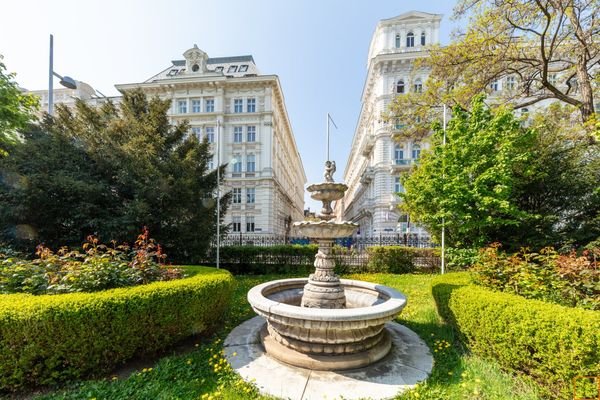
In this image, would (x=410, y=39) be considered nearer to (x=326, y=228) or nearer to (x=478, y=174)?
(x=478, y=174)

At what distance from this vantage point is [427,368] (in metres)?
3.61

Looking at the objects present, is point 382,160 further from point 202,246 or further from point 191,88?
point 191,88

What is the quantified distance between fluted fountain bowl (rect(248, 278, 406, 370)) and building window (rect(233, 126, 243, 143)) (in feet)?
89.5

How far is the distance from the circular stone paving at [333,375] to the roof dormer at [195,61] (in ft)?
106

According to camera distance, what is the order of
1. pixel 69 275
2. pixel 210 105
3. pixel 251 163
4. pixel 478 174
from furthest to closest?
pixel 251 163
pixel 210 105
pixel 478 174
pixel 69 275

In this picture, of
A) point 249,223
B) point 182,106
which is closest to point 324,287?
point 249,223

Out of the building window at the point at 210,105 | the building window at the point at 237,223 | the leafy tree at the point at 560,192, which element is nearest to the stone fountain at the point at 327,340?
the leafy tree at the point at 560,192

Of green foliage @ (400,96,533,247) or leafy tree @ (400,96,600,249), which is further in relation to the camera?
leafy tree @ (400,96,600,249)

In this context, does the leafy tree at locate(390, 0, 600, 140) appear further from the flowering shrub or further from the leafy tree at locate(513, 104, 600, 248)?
the flowering shrub

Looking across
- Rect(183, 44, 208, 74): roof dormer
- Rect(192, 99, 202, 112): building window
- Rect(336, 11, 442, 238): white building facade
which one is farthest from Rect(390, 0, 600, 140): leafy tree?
Rect(183, 44, 208, 74): roof dormer

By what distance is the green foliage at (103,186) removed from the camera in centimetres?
797

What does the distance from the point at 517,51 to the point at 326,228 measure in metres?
11.9

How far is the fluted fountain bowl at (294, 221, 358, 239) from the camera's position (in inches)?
158

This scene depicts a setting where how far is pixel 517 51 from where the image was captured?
9398 mm
